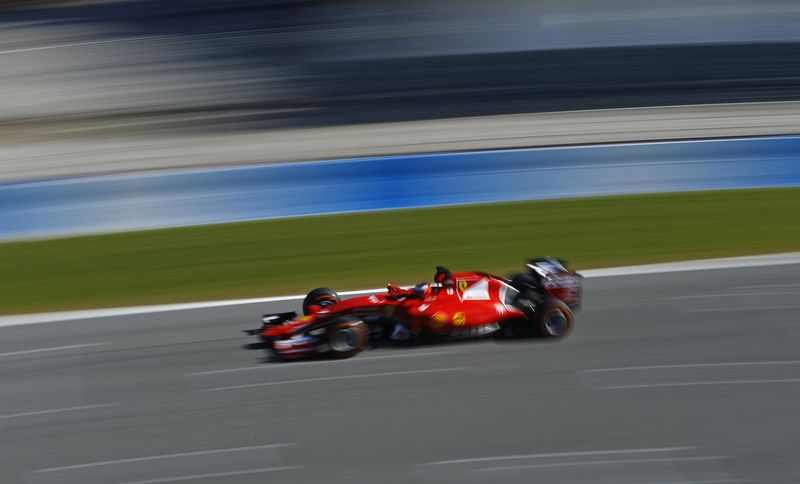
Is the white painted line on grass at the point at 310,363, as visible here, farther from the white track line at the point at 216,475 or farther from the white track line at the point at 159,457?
the white track line at the point at 216,475

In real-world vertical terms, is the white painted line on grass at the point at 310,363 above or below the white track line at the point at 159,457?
above

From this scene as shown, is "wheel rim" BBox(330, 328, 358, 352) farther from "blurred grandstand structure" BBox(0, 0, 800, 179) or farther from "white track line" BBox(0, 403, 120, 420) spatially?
"blurred grandstand structure" BBox(0, 0, 800, 179)

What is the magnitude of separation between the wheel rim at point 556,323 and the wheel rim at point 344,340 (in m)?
1.95

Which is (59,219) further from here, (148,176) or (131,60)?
(131,60)

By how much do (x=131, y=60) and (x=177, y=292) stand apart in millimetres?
11839

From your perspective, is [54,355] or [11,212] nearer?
[54,355]

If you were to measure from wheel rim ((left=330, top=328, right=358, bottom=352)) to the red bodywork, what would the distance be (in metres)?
0.21

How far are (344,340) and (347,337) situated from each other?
0.15ft

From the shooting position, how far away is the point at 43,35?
23609 millimetres

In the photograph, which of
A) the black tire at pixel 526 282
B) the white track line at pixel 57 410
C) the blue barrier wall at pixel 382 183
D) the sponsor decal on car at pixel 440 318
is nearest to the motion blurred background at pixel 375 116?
the blue barrier wall at pixel 382 183

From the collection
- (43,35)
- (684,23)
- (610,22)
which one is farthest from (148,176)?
(684,23)

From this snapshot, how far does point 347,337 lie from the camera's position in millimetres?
9336

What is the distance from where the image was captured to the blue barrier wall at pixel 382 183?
15.4m

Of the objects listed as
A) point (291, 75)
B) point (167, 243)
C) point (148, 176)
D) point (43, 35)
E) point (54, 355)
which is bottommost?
point (54, 355)
